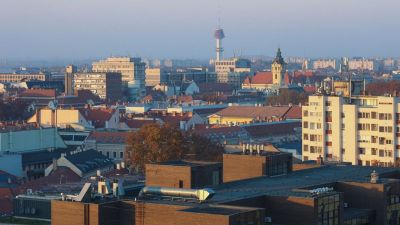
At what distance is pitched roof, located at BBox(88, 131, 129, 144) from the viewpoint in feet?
250

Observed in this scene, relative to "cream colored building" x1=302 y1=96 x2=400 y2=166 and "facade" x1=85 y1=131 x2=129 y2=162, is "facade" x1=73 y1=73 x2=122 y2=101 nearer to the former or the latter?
"facade" x1=85 y1=131 x2=129 y2=162

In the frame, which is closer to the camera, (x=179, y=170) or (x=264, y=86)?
(x=179, y=170)

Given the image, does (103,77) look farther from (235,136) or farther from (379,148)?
(379,148)

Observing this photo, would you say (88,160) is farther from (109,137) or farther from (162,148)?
(109,137)

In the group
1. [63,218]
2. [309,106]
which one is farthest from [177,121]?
[63,218]

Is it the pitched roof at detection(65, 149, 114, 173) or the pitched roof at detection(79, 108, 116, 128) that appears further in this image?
the pitched roof at detection(79, 108, 116, 128)

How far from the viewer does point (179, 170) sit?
123 feet

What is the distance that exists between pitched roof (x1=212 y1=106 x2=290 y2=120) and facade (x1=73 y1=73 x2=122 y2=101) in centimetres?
4246

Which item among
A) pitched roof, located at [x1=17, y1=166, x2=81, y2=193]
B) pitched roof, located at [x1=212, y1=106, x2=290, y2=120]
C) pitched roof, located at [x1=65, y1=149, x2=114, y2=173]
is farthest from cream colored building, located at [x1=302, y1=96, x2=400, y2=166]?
pitched roof, located at [x1=212, y1=106, x2=290, y2=120]

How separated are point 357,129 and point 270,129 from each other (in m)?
28.0

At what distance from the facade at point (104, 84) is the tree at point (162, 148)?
8502 cm

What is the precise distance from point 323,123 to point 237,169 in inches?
852

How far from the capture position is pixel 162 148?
5853cm

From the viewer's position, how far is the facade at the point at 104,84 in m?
149
